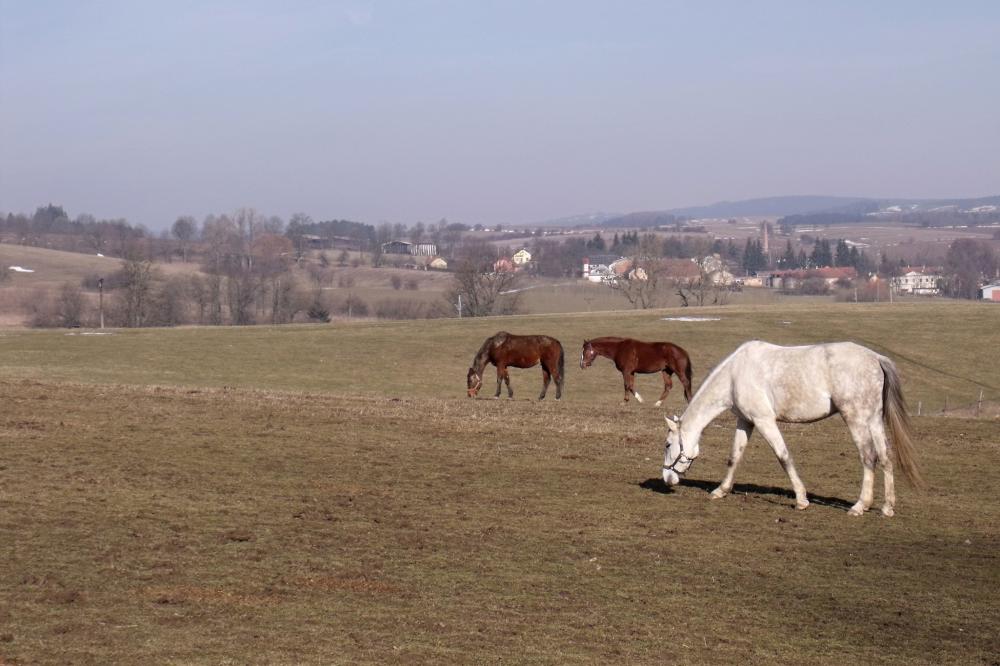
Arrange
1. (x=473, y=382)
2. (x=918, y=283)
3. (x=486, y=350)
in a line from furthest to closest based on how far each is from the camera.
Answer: (x=918, y=283) → (x=473, y=382) → (x=486, y=350)

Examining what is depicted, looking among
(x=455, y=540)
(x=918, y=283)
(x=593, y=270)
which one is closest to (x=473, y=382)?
(x=455, y=540)

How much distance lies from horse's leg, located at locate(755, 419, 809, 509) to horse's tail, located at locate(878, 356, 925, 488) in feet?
4.03

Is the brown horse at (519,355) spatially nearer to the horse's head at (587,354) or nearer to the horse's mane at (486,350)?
the horse's mane at (486,350)

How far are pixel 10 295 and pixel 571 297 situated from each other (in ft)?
214

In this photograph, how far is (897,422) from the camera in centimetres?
1323

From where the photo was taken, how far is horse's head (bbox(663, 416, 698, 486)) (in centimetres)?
1437

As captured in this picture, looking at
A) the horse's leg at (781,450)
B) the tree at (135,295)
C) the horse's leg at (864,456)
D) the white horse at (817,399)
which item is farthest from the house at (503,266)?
the horse's leg at (864,456)

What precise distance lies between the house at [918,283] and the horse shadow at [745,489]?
475 feet

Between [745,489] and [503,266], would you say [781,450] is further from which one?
[503,266]

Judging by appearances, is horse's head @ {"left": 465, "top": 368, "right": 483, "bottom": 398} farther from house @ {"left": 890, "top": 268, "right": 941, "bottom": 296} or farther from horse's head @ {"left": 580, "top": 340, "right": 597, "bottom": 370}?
house @ {"left": 890, "top": 268, "right": 941, "bottom": 296}

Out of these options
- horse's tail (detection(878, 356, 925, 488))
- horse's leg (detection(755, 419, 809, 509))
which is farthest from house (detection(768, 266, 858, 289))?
horse's tail (detection(878, 356, 925, 488))

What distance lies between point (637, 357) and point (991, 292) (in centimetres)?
12215

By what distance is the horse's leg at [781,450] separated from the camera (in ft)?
45.0

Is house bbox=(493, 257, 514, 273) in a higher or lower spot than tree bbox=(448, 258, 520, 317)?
higher
